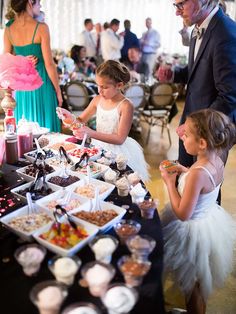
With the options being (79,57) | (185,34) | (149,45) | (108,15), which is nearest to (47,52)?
(185,34)

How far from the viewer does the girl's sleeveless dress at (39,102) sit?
3.00 meters

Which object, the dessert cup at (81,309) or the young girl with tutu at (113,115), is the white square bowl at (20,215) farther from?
the young girl with tutu at (113,115)

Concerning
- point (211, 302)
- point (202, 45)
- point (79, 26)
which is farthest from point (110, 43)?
point (211, 302)

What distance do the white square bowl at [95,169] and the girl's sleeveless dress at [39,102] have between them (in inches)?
56.9

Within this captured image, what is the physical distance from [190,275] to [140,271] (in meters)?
0.63

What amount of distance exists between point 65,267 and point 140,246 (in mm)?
251

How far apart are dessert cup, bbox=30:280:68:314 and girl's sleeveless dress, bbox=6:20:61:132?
7.43 ft

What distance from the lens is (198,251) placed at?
1530 millimetres

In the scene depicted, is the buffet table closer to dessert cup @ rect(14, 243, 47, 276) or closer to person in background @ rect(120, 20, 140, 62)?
dessert cup @ rect(14, 243, 47, 276)

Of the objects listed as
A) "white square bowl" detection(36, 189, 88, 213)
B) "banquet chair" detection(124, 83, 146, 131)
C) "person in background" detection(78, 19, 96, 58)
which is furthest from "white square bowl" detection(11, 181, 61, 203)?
"person in background" detection(78, 19, 96, 58)

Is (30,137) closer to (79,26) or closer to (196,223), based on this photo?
(196,223)

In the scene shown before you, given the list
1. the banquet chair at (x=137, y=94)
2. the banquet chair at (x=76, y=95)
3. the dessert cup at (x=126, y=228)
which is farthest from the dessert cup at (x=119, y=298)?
the banquet chair at (x=76, y=95)

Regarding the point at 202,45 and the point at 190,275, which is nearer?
the point at 190,275

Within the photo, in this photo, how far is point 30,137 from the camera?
Answer: 1990 millimetres
